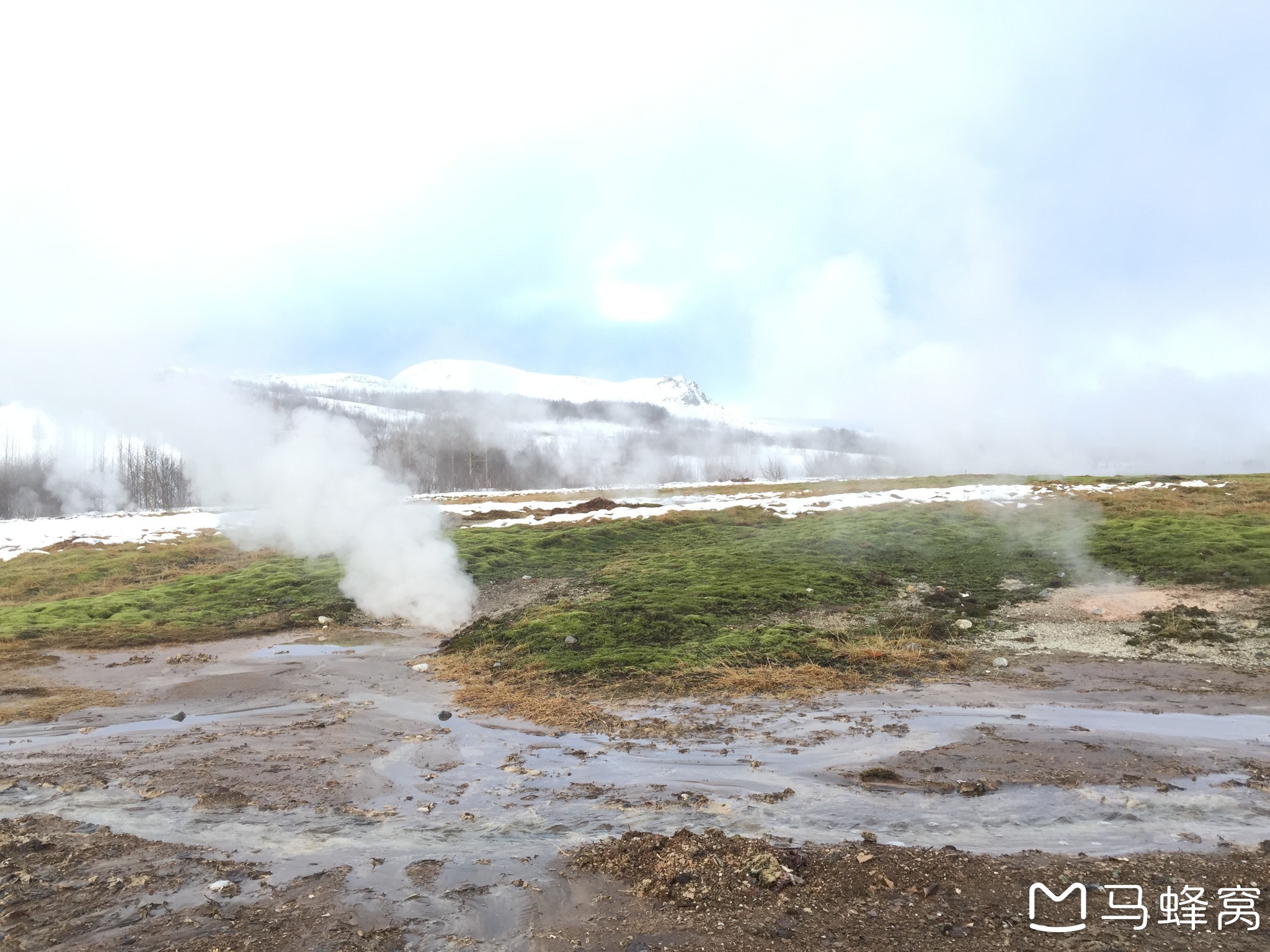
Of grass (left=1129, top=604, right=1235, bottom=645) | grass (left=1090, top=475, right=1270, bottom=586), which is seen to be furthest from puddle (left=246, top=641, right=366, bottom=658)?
grass (left=1090, top=475, right=1270, bottom=586)

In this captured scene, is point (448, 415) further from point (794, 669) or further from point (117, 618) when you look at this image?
point (794, 669)

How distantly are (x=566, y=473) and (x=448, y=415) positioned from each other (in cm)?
4394

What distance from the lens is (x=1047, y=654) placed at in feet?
50.8

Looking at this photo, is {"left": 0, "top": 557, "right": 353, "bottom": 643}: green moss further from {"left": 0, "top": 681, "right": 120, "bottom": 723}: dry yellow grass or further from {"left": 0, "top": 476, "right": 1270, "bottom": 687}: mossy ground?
{"left": 0, "top": 681, "right": 120, "bottom": 723}: dry yellow grass

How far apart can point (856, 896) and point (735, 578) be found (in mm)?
16142

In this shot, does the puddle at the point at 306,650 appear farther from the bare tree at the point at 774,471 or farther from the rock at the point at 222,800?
the bare tree at the point at 774,471

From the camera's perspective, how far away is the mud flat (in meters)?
5.65

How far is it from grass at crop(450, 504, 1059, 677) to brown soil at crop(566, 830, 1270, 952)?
26.6ft

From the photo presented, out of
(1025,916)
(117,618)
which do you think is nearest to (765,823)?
(1025,916)

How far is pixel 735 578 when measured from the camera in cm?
2184

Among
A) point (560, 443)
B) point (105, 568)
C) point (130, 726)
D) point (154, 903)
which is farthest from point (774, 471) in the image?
point (154, 903)

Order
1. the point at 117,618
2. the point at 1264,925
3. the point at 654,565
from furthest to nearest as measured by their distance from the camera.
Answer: the point at 654,565 → the point at 117,618 → the point at 1264,925

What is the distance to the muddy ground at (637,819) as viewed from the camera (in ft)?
18.2

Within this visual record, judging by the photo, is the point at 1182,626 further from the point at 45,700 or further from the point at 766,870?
the point at 45,700
